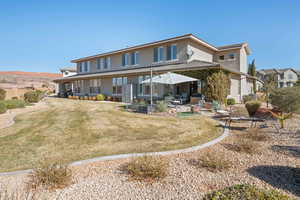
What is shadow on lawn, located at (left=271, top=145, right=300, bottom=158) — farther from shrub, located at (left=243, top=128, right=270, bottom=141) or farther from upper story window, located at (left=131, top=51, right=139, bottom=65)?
upper story window, located at (left=131, top=51, right=139, bottom=65)

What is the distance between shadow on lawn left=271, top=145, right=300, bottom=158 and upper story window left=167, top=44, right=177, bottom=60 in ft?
48.7

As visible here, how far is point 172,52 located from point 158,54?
Answer: 1937 millimetres

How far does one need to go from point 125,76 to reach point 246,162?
18226 mm

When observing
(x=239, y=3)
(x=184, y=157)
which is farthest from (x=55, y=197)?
(x=239, y=3)

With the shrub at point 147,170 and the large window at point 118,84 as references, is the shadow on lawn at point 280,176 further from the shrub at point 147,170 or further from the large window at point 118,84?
the large window at point 118,84

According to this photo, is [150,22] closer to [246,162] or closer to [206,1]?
[206,1]

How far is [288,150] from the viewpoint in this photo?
16.9 ft

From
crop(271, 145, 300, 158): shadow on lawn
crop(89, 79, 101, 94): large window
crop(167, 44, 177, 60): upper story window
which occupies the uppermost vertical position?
crop(167, 44, 177, 60): upper story window

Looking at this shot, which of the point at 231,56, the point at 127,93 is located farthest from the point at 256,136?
the point at 231,56

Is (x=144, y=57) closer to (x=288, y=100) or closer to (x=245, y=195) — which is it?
(x=288, y=100)

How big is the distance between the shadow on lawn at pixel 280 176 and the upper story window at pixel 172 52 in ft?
53.0

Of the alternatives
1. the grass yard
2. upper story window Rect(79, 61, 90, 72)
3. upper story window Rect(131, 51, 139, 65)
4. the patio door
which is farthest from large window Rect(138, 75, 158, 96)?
Result: upper story window Rect(79, 61, 90, 72)

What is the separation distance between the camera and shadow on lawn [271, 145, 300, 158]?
4.84 meters

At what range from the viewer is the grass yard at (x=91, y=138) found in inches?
205
